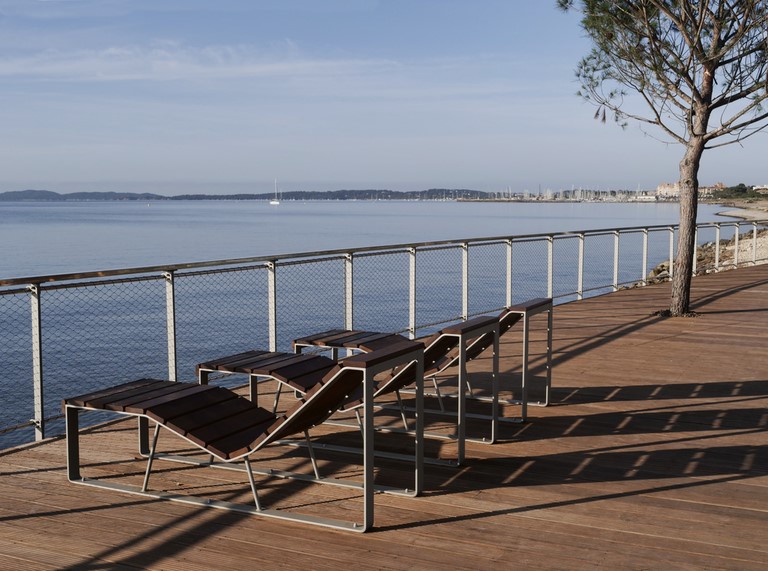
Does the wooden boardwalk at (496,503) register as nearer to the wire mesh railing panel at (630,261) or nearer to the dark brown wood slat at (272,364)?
the dark brown wood slat at (272,364)

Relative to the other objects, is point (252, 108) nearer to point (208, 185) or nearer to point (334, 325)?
point (208, 185)

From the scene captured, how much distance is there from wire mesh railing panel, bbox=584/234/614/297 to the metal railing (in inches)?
7.8

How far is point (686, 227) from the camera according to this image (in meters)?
10.6

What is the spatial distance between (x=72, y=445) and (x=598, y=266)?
3323 centimetres

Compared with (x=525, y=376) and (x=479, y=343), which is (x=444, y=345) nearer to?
(x=479, y=343)

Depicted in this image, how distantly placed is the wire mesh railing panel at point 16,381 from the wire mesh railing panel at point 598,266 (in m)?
10.7

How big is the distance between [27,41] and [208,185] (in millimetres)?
38603

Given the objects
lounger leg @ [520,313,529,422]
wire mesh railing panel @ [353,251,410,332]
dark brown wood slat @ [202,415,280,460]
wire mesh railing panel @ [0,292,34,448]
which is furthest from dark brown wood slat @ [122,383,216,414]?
wire mesh railing panel @ [353,251,410,332]

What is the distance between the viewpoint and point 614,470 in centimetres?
434

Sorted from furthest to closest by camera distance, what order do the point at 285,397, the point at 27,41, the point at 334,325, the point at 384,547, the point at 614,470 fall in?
the point at 27,41 < the point at 334,325 < the point at 285,397 < the point at 614,470 < the point at 384,547

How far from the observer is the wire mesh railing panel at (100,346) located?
1341 centimetres

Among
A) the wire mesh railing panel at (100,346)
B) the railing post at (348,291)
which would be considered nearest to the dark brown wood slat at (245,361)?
the railing post at (348,291)

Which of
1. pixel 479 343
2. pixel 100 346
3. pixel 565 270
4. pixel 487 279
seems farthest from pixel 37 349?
pixel 565 270

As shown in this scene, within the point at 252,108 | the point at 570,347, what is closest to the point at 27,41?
the point at 252,108
